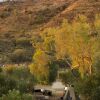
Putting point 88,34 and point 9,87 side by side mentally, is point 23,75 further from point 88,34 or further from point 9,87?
point 9,87

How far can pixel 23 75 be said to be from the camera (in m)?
41.7

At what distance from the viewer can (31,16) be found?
3696 inches

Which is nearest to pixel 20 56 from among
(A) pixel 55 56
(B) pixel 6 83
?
(A) pixel 55 56

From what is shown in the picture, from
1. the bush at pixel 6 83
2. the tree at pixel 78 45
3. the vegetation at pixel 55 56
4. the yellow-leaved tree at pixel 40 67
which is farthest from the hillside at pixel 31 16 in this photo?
the bush at pixel 6 83

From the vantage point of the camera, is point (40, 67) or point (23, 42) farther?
point (23, 42)

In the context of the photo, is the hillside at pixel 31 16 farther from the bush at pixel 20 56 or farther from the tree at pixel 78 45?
the tree at pixel 78 45

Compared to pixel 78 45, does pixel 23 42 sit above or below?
below

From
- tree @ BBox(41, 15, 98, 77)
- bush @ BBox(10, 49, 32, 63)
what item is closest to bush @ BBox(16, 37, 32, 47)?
bush @ BBox(10, 49, 32, 63)

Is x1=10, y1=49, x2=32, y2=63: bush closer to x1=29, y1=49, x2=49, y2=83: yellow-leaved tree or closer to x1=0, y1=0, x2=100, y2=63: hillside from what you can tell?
x1=0, y1=0, x2=100, y2=63: hillside

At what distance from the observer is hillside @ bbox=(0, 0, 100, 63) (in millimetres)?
77406

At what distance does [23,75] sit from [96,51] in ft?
27.0

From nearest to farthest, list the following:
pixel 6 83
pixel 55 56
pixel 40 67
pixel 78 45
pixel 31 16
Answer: pixel 6 83
pixel 78 45
pixel 40 67
pixel 55 56
pixel 31 16

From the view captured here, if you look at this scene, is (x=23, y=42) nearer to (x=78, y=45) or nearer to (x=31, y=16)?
(x=31, y=16)

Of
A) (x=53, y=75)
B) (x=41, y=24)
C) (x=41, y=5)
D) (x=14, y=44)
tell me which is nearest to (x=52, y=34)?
(x=53, y=75)
